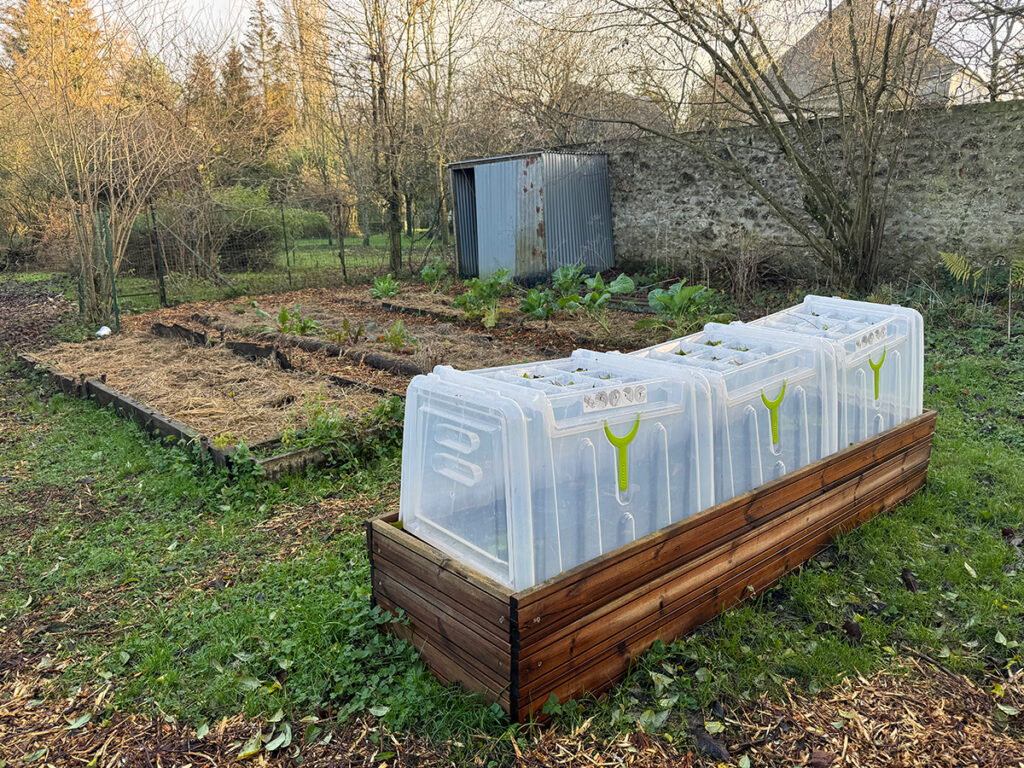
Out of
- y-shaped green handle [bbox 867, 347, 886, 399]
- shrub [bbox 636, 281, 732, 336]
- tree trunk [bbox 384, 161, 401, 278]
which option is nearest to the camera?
y-shaped green handle [bbox 867, 347, 886, 399]

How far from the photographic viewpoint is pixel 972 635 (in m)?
2.79

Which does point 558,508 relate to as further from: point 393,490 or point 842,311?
point 842,311

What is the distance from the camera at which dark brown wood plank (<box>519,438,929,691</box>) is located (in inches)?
87.4

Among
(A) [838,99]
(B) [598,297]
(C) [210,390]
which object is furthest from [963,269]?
(C) [210,390]

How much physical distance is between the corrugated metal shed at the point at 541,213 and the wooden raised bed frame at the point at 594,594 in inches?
357

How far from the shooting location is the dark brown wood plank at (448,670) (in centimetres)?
222

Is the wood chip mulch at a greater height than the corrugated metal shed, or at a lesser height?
lesser

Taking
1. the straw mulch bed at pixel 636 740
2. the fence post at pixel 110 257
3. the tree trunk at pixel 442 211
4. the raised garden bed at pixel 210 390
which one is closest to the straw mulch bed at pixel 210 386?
the raised garden bed at pixel 210 390

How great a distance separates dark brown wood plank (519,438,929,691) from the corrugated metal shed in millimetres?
8923

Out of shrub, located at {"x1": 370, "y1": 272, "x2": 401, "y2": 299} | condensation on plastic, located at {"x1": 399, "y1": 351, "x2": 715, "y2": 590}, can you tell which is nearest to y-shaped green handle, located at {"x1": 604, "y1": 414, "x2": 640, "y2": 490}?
condensation on plastic, located at {"x1": 399, "y1": 351, "x2": 715, "y2": 590}

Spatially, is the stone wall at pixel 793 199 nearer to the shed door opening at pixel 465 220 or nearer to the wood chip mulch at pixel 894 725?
the shed door opening at pixel 465 220

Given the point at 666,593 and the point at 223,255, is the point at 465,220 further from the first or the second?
the point at 666,593

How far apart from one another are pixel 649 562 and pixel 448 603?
727 millimetres

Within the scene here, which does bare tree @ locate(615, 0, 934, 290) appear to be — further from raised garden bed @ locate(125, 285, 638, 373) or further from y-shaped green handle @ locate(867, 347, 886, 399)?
y-shaped green handle @ locate(867, 347, 886, 399)
